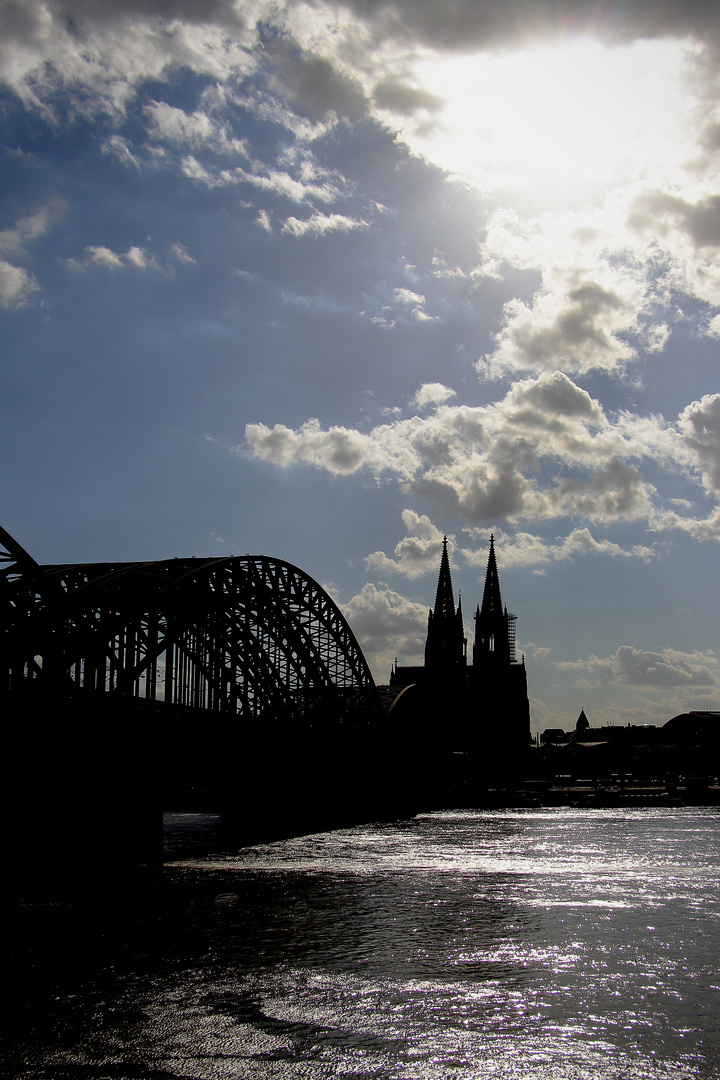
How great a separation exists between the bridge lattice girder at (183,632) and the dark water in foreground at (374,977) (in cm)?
1129

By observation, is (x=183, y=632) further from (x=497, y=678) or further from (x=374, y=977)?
(x=497, y=678)

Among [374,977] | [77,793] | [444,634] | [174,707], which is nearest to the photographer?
[374,977]

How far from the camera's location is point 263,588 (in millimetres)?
65062

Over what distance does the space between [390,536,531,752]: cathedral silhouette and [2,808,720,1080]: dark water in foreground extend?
127900mm

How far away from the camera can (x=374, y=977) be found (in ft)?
75.0

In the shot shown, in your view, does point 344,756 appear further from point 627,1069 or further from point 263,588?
point 627,1069

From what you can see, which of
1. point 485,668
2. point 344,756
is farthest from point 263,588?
point 485,668

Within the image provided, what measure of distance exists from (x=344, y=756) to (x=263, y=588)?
2048 cm

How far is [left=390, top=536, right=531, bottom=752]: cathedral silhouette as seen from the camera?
172m

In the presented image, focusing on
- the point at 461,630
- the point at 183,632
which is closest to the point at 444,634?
the point at 461,630

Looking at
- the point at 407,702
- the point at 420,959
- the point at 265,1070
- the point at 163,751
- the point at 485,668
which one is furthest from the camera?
the point at 485,668

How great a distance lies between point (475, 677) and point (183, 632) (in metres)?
133

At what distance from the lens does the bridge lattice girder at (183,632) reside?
41.9 metres

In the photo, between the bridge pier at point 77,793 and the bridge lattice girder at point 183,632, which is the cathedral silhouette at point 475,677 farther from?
the bridge pier at point 77,793
